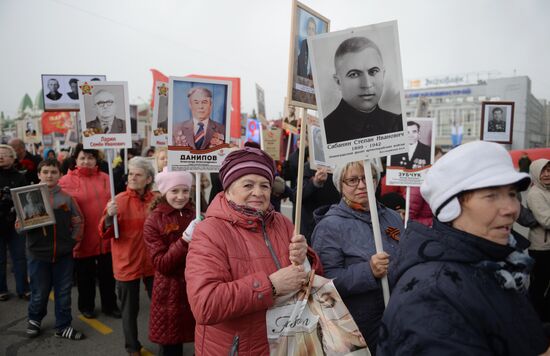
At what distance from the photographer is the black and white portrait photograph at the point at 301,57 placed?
243cm

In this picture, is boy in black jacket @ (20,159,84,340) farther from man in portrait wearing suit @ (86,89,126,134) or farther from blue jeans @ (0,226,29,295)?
blue jeans @ (0,226,29,295)

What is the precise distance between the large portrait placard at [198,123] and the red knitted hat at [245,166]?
0.90 meters

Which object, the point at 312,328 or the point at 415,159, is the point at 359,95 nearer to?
the point at 312,328

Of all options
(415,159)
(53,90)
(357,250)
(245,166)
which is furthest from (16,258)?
(415,159)

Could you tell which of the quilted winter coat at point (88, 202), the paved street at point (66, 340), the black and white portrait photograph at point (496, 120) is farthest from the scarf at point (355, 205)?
the black and white portrait photograph at point (496, 120)

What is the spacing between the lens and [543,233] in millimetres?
4344

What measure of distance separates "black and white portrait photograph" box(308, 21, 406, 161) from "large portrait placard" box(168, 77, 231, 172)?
1.24 metres

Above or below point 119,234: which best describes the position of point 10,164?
above

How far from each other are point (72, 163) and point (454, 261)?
5733 millimetres

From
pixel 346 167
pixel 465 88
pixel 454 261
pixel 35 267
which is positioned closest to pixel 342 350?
pixel 454 261

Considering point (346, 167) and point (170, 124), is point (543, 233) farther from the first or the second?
point (170, 124)

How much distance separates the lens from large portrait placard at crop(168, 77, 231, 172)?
3.18m

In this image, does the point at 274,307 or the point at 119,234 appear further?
Result: the point at 119,234

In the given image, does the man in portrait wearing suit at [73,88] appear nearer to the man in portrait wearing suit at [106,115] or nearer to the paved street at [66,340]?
the man in portrait wearing suit at [106,115]
